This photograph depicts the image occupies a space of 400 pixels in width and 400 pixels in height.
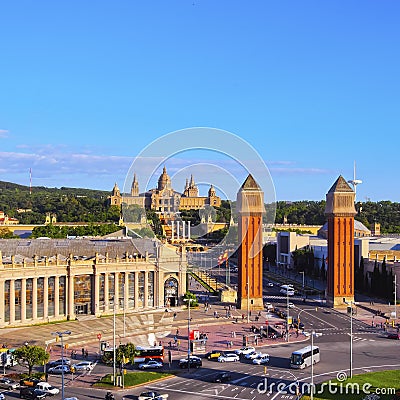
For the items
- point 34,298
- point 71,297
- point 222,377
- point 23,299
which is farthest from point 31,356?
point 71,297

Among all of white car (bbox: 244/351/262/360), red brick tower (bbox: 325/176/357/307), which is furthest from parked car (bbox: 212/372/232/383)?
red brick tower (bbox: 325/176/357/307)

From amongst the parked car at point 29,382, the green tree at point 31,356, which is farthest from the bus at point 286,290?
the parked car at point 29,382

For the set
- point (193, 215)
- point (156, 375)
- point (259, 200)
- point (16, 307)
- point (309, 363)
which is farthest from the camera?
point (193, 215)

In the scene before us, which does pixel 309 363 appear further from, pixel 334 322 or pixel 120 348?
pixel 334 322

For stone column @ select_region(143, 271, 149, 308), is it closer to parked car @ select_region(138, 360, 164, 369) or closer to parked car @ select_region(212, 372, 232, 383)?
parked car @ select_region(138, 360, 164, 369)

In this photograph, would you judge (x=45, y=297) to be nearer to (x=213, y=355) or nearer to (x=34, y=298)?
(x=34, y=298)

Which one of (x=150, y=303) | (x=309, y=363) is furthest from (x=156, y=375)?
(x=150, y=303)
